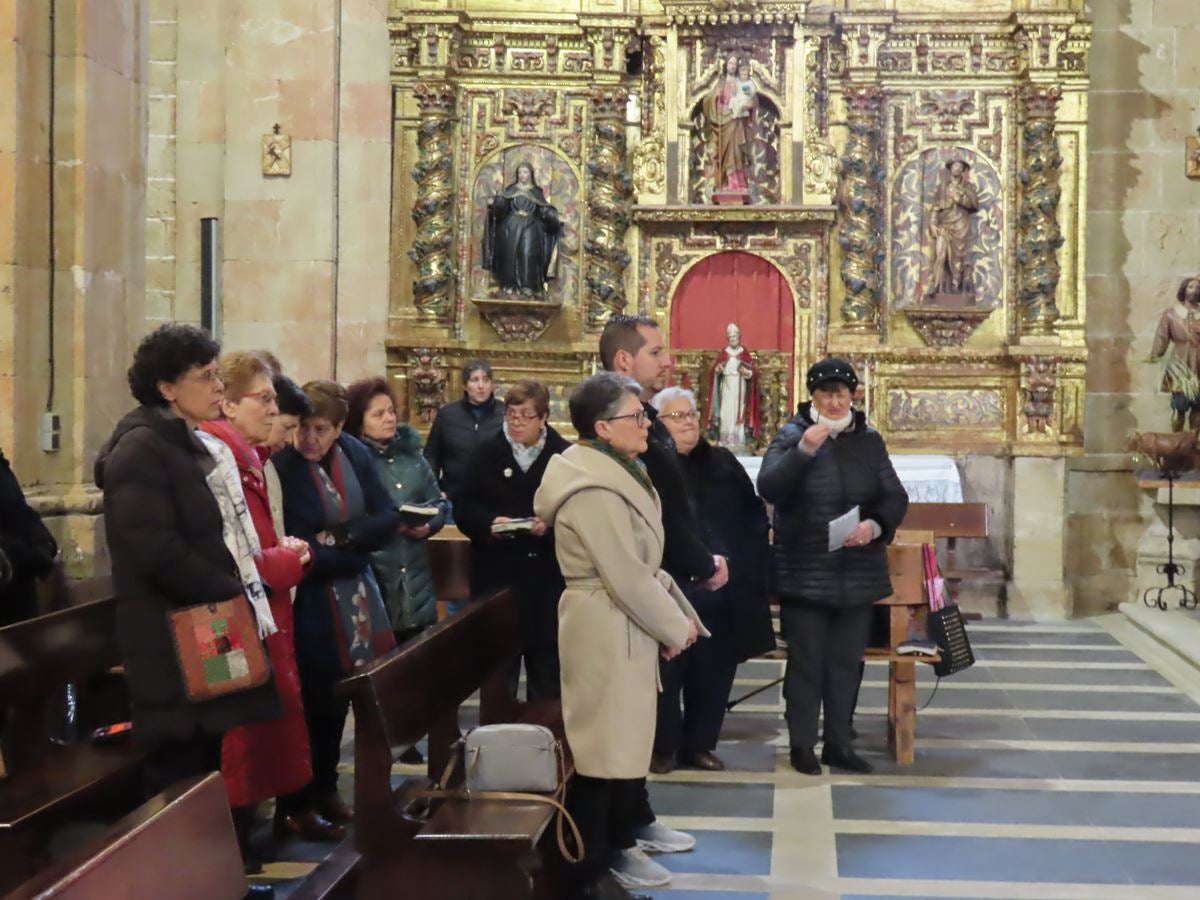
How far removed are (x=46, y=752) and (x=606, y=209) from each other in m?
8.43

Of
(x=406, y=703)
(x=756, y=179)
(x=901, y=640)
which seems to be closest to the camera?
(x=406, y=703)

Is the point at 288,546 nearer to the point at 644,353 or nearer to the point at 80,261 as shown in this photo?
the point at 644,353

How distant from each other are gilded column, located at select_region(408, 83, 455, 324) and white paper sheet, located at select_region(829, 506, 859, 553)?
6899 mm

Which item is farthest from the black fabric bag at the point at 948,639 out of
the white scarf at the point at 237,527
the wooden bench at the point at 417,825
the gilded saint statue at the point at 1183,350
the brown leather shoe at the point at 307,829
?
the gilded saint statue at the point at 1183,350

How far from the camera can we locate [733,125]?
1239 centimetres

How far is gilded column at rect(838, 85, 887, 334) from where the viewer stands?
12.3 meters

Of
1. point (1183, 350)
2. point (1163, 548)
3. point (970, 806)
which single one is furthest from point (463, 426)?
point (1183, 350)

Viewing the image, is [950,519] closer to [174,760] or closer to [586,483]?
[586,483]

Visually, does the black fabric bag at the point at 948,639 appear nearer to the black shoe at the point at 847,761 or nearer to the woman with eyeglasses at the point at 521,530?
the black shoe at the point at 847,761

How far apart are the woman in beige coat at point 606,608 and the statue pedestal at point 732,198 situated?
8273 mm

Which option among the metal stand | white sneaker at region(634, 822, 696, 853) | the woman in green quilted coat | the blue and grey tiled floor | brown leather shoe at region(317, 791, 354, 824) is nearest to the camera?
the blue and grey tiled floor

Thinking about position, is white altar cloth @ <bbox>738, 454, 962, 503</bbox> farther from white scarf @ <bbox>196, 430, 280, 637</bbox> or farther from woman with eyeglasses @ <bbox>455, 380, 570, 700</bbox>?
white scarf @ <bbox>196, 430, 280, 637</bbox>

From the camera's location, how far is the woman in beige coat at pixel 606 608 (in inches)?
165

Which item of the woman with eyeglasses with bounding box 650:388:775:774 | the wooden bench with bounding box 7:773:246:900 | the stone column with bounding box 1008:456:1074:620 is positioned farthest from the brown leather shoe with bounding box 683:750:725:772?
the stone column with bounding box 1008:456:1074:620
